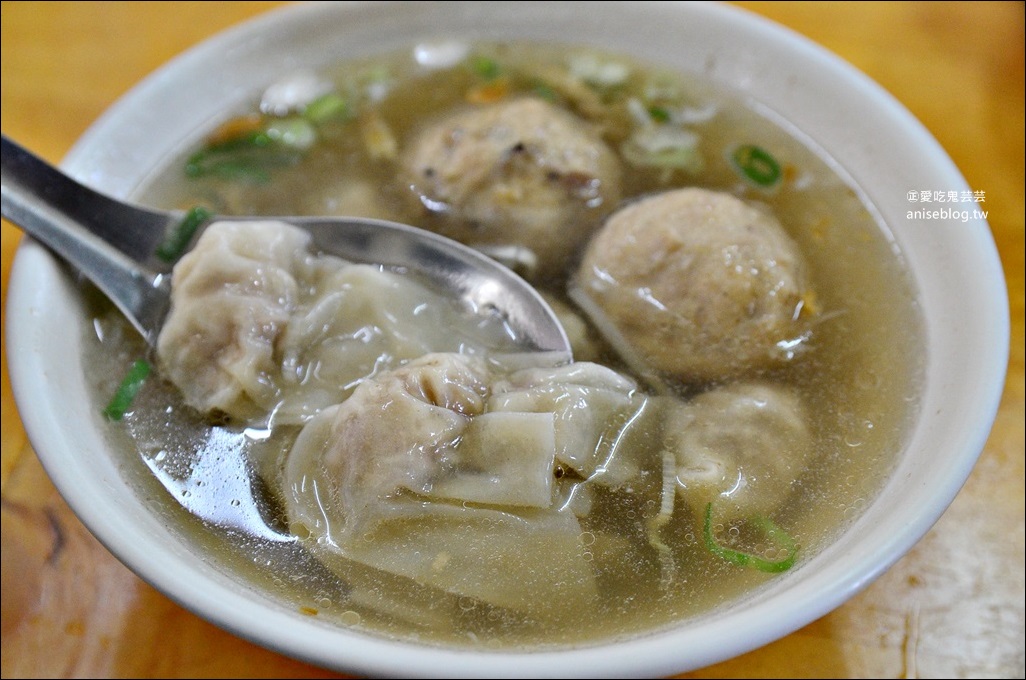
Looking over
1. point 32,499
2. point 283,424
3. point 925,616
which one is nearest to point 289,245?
point 283,424

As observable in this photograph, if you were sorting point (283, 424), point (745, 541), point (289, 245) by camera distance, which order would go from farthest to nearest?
point (289, 245)
point (283, 424)
point (745, 541)

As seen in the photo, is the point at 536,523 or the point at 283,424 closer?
the point at 536,523

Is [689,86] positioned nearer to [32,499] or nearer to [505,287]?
[505,287]

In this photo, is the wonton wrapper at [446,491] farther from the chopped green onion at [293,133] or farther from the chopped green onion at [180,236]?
the chopped green onion at [293,133]

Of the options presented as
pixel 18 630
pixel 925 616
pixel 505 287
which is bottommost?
pixel 18 630

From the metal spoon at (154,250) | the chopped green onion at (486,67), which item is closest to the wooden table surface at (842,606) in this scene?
the metal spoon at (154,250)
